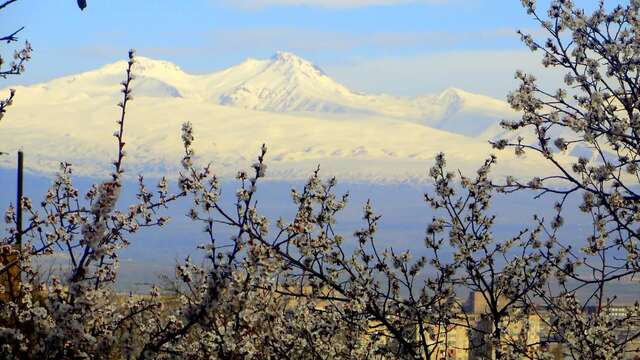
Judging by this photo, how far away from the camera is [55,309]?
6.30 m

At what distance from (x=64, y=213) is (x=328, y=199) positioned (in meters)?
2.35

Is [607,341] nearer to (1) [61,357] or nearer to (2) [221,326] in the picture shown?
(2) [221,326]

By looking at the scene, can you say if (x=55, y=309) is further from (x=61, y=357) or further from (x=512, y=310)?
(x=512, y=310)

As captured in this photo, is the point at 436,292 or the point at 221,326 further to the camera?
the point at 436,292

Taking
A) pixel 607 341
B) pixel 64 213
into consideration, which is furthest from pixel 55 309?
A: pixel 607 341

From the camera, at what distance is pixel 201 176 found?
928 centimetres

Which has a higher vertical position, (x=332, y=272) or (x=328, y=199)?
(x=328, y=199)

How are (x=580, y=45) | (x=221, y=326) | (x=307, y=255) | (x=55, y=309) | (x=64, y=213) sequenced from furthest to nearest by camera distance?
(x=580, y=45)
(x=307, y=255)
(x=221, y=326)
(x=64, y=213)
(x=55, y=309)

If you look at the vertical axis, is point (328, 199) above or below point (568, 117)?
below

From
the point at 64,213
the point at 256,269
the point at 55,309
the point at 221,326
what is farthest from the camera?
the point at 221,326

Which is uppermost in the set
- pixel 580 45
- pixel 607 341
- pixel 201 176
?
pixel 580 45

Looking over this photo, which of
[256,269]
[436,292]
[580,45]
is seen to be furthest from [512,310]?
[256,269]

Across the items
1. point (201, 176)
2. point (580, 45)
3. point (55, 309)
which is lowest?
point (55, 309)

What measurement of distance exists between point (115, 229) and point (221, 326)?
168 cm
